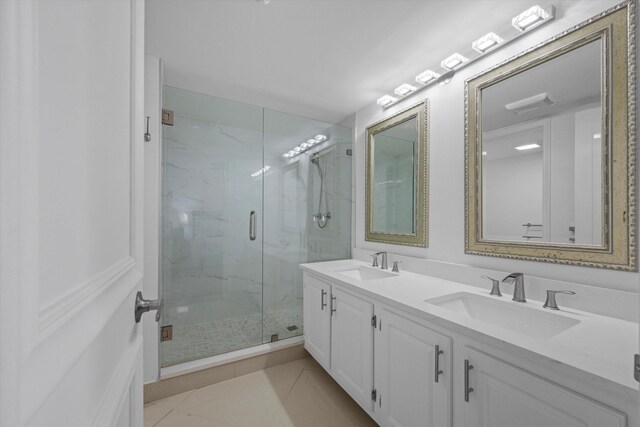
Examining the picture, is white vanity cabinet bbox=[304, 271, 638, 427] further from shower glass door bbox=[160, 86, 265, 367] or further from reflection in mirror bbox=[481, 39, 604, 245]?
shower glass door bbox=[160, 86, 265, 367]

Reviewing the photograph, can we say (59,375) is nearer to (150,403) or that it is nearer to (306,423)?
(306,423)

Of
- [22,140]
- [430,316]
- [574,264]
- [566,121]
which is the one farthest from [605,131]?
[22,140]

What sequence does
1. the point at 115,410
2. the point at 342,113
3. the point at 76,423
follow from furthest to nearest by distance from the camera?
the point at 342,113 → the point at 115,410 → the point at 76,423

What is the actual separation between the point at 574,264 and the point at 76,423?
174 centimetres

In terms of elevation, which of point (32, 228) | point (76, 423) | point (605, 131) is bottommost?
point (76, 423)

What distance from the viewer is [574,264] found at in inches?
49.0

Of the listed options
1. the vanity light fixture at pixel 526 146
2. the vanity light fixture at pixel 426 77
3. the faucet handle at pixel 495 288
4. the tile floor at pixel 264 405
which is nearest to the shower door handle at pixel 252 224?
the tile floor at pixel 264 405

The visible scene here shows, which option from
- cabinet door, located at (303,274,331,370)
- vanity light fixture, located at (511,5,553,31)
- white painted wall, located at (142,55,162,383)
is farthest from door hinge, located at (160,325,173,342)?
vanity light fixture, located at (511,5,553,31)

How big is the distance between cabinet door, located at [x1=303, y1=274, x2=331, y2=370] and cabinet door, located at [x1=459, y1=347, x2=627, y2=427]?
1067mm

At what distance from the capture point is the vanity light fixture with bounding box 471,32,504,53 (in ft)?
4.91

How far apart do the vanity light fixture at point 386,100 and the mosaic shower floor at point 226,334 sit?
2.06 meters

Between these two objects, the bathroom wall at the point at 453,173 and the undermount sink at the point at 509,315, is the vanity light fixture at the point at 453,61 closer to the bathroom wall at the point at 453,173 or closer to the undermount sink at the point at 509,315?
the bathroom wall at the point at 453,173

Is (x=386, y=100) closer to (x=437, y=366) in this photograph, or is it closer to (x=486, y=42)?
(x=486, y=42)

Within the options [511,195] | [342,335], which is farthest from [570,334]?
[342,335]
